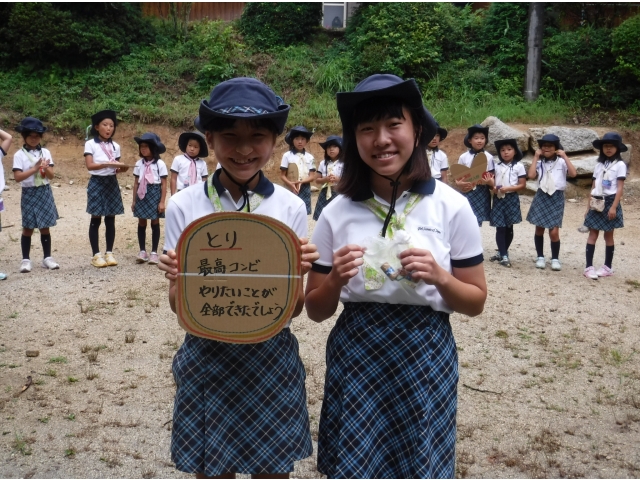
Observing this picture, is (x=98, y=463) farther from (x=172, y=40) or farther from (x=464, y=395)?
(x=172, y=40)

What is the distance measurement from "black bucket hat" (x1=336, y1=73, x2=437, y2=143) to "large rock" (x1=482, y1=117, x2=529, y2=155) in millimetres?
12160

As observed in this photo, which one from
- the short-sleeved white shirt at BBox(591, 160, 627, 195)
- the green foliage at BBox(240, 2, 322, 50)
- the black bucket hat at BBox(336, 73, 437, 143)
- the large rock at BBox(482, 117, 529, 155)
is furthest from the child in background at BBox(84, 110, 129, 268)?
the green foliage at BBox(240, 2, 322, 50)

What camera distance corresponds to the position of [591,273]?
7422 millimetres

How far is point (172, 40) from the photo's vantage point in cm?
1978

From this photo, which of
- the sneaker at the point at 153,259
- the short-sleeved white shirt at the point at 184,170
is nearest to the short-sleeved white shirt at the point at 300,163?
the short-sleeved white shirt at the point at 184,170

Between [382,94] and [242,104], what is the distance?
1.46 ft

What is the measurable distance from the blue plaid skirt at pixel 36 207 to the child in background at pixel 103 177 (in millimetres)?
442

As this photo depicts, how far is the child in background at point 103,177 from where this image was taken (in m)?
7.32

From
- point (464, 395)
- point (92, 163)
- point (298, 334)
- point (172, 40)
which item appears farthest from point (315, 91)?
point (464, 395)

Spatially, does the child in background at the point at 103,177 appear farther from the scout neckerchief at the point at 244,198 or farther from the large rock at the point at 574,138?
the large rock at the point at 574,138

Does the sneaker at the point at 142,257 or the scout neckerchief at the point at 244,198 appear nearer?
the scout neckerchief at the point at 244,198

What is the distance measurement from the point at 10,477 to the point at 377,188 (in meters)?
2.44

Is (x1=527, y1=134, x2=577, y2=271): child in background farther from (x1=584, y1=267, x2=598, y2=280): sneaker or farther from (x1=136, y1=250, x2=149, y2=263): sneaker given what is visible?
(x1=136, y1=250, x2=149, y2=263): sneaker

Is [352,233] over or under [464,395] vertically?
over
